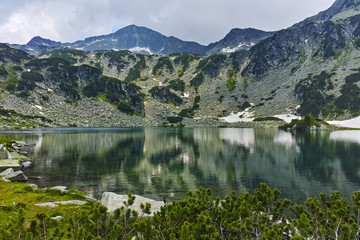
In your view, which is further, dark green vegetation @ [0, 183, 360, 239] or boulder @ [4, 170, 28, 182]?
boulder @ [4, 170, 28, 182]

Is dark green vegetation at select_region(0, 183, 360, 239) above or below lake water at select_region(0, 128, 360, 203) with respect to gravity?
above

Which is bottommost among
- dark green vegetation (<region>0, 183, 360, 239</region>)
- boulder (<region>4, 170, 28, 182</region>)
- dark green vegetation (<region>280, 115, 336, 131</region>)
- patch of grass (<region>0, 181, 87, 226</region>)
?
dark green vegetation (<region>280, 115, 336, 131</region>)

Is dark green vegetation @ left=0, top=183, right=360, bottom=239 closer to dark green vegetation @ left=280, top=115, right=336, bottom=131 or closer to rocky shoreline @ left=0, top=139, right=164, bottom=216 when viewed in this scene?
rocky shoreline @ left=0, top=139, right=164, bottom=216

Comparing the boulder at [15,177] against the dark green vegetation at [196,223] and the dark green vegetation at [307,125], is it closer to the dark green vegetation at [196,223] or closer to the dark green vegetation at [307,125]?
the dark green vegetation at [196,223]

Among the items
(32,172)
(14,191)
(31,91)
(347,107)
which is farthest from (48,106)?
(347,107)

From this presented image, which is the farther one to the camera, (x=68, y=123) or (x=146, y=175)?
(x=68, y=123)

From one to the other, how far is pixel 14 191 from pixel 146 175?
18.4m

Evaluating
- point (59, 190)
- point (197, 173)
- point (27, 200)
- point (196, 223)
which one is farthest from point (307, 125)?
point (27, 200)

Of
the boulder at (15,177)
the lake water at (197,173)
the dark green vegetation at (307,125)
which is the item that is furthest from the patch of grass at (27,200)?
the dark green vegetation at (307,125)

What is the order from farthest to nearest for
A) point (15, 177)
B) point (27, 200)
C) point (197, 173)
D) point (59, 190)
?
point (197, 173)
point (15, 177)
point (59, 190)
point (27, 200)

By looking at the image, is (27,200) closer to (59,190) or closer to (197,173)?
(59,190)

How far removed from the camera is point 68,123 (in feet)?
603

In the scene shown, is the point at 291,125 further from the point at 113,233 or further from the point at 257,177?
the point at 113,233

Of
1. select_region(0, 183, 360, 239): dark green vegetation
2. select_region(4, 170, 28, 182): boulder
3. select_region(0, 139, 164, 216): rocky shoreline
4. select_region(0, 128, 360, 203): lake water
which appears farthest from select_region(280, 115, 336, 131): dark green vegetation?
select_region(0, 183, 360, 239): dark green vegetation
